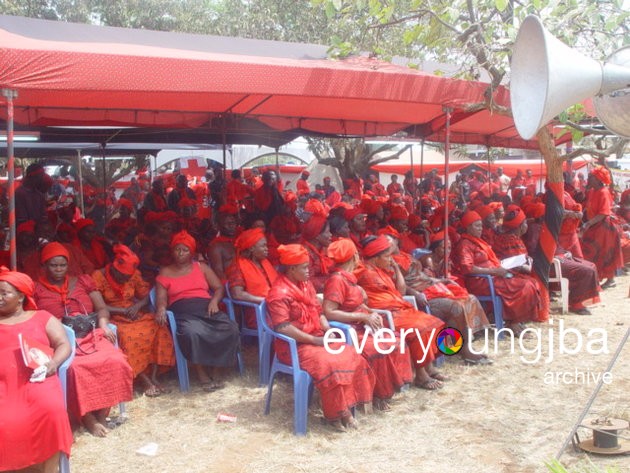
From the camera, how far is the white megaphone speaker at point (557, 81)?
7.77ft

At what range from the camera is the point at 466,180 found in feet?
63.8

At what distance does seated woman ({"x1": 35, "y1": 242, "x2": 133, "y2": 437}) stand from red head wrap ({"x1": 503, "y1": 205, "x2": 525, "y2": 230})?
4.22 m

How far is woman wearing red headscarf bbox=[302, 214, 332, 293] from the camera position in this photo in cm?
632

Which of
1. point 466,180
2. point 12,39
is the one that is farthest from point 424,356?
point 466,180

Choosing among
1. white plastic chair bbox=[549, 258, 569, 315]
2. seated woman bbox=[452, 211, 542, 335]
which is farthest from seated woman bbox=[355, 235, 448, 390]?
white plastic chair bbox=[549, 258, 569, 315]

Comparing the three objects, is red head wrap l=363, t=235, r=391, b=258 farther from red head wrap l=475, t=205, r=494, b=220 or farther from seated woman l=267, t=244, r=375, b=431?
red head wrap l=475, t=205, r=494, b=220

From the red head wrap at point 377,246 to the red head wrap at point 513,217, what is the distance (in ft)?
7.66

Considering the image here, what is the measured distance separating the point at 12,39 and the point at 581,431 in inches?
164

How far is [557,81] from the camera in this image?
235cm

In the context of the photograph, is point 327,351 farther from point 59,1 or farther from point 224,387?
point 59,1

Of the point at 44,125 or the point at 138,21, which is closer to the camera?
the point at 44,125

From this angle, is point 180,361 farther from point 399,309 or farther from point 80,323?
point 399,309

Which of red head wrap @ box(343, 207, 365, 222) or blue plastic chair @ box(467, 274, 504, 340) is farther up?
red head wrap @ box(343, 207, 365, 222)

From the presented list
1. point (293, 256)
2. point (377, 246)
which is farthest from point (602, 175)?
point (293, 256)
